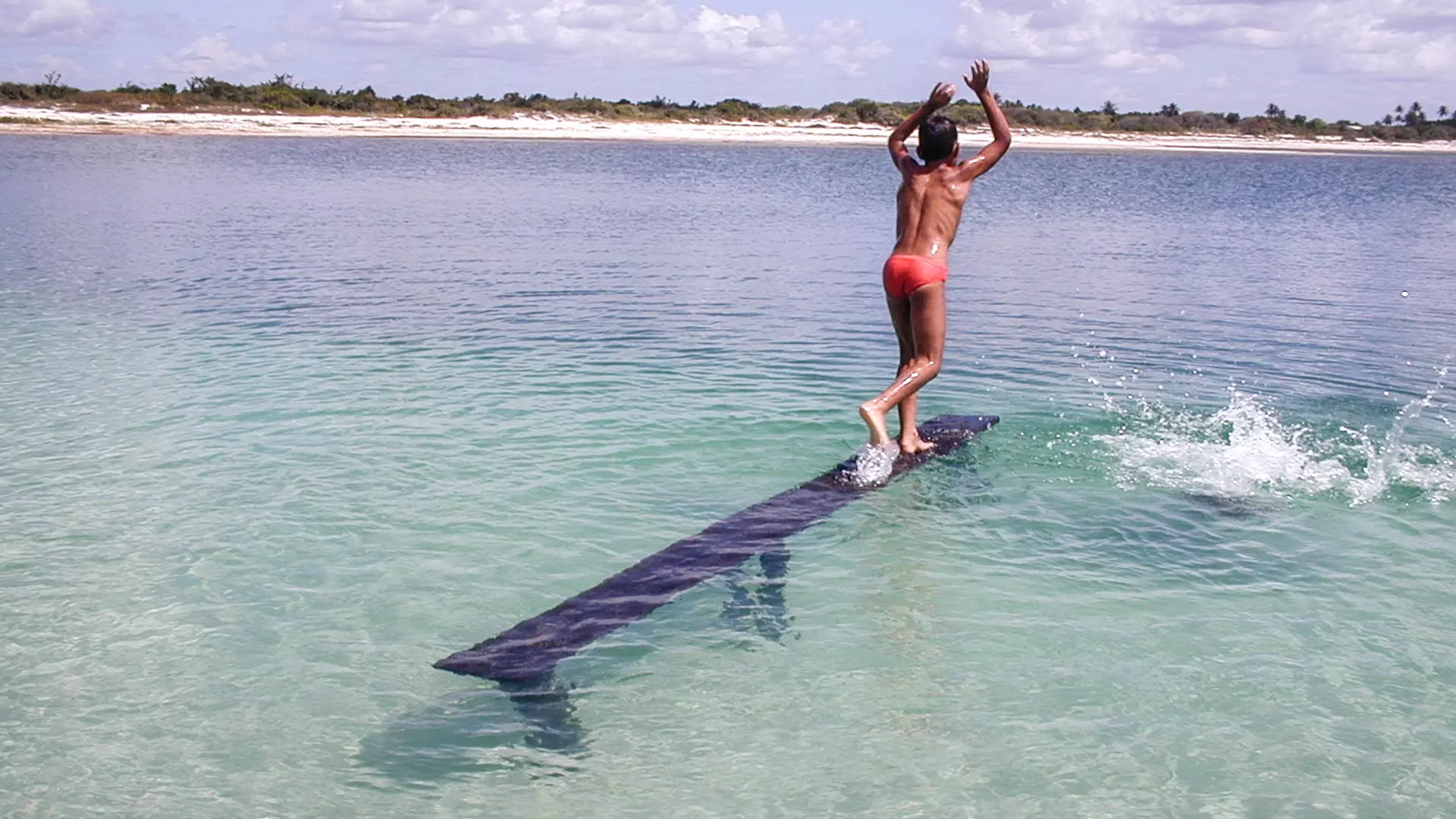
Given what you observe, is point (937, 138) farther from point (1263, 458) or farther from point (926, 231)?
point (1263, 458)

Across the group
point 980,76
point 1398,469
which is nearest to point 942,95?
point 980,76

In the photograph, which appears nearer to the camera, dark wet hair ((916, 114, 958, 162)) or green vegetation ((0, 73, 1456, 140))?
dark wet hair ((916, 114, 958, 162))

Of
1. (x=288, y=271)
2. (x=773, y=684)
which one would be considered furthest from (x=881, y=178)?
(x=773, y=684)

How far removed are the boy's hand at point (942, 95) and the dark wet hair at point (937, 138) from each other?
111mm

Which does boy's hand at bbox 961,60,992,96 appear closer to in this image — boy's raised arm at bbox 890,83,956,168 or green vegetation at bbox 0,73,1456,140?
boy's raised arm at bbox 890,83,956,168

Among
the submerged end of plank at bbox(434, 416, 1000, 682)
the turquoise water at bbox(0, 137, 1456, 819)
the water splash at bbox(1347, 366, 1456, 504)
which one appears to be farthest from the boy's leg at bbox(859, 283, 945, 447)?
the water splash at bbox(1347, 366, 1456, 504)

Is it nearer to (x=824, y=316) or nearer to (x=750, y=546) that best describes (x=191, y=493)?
(x=750, y=546)

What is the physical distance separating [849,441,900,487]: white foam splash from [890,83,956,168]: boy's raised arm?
2.16m

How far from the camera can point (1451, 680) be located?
616 centimetres

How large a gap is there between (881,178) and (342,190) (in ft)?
78.9

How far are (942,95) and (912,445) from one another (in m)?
2.74

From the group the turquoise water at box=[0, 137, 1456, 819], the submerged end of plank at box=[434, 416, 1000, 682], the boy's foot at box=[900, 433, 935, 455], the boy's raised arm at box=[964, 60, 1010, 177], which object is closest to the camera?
the turquoise water at box=[0, 137, 1456, 819]

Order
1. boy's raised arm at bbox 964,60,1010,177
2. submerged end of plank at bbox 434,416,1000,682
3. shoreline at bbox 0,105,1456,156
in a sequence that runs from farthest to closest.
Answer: shoreline at bbox 0,105,1456,156, boy's raised arm at bbox 964,60,1010,177, submerged end of plank at bbox 434,416,1000,682

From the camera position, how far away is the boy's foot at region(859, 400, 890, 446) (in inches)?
350
